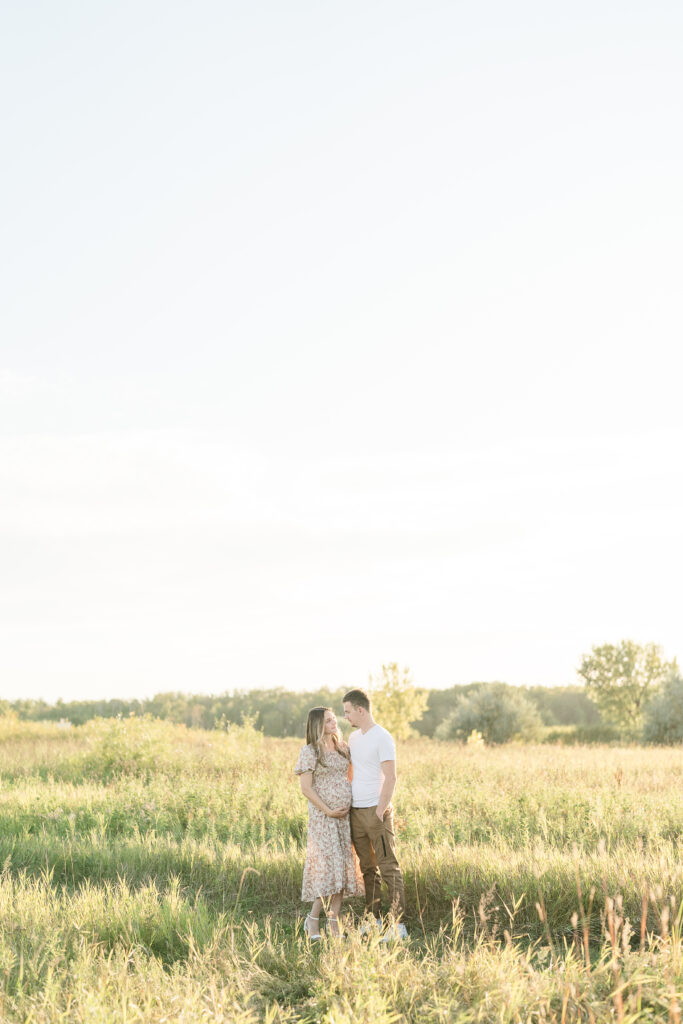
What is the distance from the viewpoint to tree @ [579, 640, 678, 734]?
44094 millimetres

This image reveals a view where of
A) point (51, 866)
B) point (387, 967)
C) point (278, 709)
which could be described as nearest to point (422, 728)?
point (278, 709)

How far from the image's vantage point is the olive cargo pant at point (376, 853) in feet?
23.9

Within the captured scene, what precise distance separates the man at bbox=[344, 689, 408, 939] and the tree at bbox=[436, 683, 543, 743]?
3175cm

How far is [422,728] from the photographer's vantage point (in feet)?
164

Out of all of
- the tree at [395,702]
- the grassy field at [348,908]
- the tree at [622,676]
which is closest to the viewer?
the grassy field at [348,908]

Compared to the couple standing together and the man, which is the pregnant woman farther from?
the man

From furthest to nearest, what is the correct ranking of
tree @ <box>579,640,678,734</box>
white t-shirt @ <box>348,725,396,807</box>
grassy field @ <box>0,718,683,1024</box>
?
tree @ <box>579,640,678,734</box>
white t-shirt @ <box>348,725,396,807</box>
grassy field @ <box>0,718,683,1024</box>

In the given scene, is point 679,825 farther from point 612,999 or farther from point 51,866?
point 51,866

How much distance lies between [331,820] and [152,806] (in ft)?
19.3

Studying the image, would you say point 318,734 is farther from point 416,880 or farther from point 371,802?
point 416,880

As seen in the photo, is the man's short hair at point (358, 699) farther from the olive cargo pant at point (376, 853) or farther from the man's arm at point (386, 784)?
the olive cargo pant at point (376, 853)

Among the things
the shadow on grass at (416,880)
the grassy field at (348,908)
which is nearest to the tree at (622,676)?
the grassy field at (348,908)

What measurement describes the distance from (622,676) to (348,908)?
40508mm

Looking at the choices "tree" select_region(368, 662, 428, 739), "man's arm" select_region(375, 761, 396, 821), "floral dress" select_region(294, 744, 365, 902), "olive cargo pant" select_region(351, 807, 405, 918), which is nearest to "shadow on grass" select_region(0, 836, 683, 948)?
"olive cargo pant" select_region(351, 807, 405, 918)
